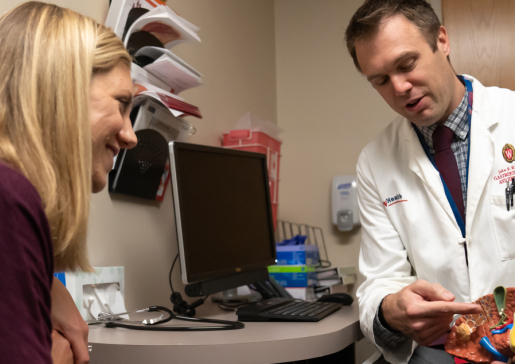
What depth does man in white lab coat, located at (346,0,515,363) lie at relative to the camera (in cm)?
121

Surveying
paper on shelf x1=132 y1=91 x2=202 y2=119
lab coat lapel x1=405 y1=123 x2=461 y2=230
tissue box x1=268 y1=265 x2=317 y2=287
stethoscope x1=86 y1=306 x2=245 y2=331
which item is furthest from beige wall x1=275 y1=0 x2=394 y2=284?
stethoscope x1=86 y1=306 x2=245 y2=331

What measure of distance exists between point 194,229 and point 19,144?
75 centimetres

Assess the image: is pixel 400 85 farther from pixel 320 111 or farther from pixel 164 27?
pixel 320 111

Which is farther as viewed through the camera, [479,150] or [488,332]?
[479,150]

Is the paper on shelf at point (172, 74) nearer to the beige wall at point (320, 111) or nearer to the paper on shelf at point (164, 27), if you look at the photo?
the paper on shelf at point (164, 27)

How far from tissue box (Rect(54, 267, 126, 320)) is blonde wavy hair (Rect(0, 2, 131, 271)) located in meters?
0.50

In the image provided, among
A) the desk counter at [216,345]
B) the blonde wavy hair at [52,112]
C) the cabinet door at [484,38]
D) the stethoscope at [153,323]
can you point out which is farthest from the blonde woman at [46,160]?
the cabinet door at [484,38]

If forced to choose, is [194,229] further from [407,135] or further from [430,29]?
[430,29]

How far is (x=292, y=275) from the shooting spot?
74.1 inches

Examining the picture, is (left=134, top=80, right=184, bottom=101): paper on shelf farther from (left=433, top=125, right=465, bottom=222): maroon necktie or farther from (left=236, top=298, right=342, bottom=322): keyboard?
(left=433, top=125, right=465, bottom=222): maroon necktie

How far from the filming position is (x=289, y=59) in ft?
9.09

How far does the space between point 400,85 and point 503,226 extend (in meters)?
0.47

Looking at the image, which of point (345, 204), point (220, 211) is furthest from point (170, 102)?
point (345, 204)

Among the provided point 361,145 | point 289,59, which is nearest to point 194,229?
point 361,145
